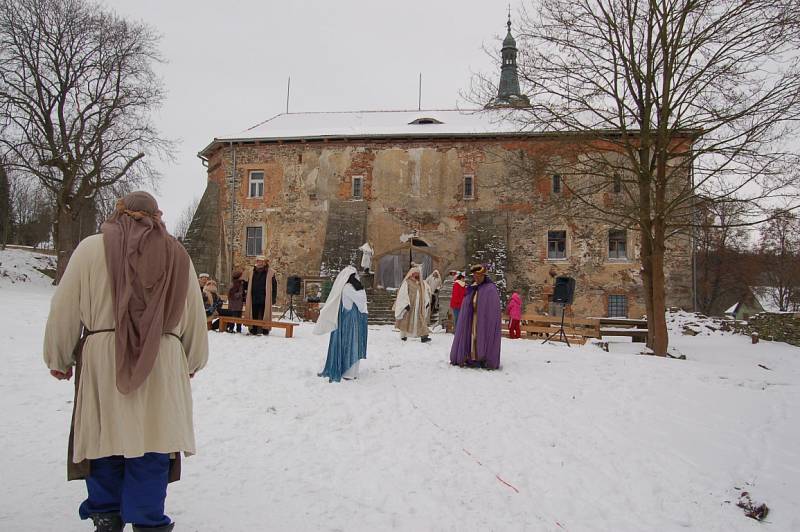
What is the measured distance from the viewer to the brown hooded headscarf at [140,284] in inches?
110

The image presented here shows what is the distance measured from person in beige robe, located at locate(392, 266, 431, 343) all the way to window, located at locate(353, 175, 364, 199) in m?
14.9

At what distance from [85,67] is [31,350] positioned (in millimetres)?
17356

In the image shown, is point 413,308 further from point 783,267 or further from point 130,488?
point 783,267

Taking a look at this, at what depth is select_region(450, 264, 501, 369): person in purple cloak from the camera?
9.18 meters

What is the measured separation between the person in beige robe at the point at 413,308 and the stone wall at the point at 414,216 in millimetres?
13154

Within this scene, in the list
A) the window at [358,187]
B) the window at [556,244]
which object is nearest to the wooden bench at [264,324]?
the window at [358,187]

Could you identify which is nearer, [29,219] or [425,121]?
[425,121]

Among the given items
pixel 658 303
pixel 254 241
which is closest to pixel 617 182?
pixel 658 303

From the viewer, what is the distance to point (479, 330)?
9234 millimetres

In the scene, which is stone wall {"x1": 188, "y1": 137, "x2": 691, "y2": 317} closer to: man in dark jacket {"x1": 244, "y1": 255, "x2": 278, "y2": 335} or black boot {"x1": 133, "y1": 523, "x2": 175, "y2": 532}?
man in dark jacket {"x1": 244, "y1": 255, "x2": 278, "y2": 335}

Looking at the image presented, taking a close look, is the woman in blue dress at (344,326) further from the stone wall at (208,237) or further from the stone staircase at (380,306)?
the stone wall at (208,237)

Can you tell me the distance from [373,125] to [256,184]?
261 inches

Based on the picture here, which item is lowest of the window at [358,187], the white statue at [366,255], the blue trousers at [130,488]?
the blue trousers at [130,488]

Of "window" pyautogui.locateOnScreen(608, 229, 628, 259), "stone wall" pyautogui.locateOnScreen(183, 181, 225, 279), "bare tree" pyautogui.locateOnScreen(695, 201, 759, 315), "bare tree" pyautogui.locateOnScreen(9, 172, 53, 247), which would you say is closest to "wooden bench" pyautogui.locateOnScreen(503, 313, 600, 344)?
"window" pyautogui.locateOnScreen(608, 229, 628, 259)
